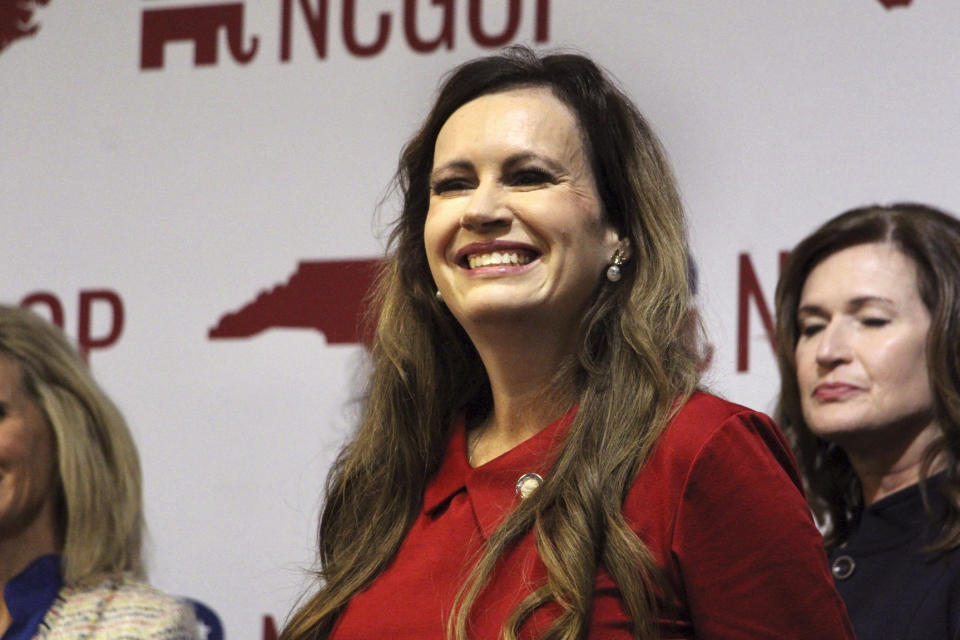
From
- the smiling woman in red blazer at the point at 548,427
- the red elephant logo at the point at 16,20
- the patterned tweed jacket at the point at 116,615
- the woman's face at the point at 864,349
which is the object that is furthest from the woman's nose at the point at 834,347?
the red elephant logo at the point at 16,20

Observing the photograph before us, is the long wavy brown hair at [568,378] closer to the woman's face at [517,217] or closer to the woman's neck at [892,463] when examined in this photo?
the woman's face at [517,217]

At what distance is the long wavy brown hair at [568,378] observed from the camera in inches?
60.2

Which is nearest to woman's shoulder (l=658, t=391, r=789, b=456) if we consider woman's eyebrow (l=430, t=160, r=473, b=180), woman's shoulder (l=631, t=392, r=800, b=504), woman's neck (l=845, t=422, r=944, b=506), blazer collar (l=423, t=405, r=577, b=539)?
woman's shoulder (l=631, t=392, r=800, b=504)

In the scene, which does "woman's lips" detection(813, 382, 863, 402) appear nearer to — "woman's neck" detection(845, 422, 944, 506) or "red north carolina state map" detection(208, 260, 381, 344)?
"woman's neck" detection(845, 422, 944, 506)

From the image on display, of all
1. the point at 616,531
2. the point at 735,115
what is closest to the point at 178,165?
the point at 735,115

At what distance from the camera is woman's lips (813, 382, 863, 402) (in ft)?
7.84

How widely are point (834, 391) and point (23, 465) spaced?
141 cm

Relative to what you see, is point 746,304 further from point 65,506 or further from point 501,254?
point 65,506

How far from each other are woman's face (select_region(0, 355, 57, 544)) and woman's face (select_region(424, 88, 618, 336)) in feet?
3.72

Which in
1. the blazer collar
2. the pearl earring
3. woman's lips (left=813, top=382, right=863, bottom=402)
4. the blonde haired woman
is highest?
the pearl earring

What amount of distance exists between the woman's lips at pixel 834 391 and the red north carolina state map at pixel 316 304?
947 millimetres

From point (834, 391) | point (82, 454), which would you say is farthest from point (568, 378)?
point (82, 454)

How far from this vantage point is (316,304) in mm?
2963

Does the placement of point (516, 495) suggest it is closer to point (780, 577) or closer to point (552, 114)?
point (780, 577)
